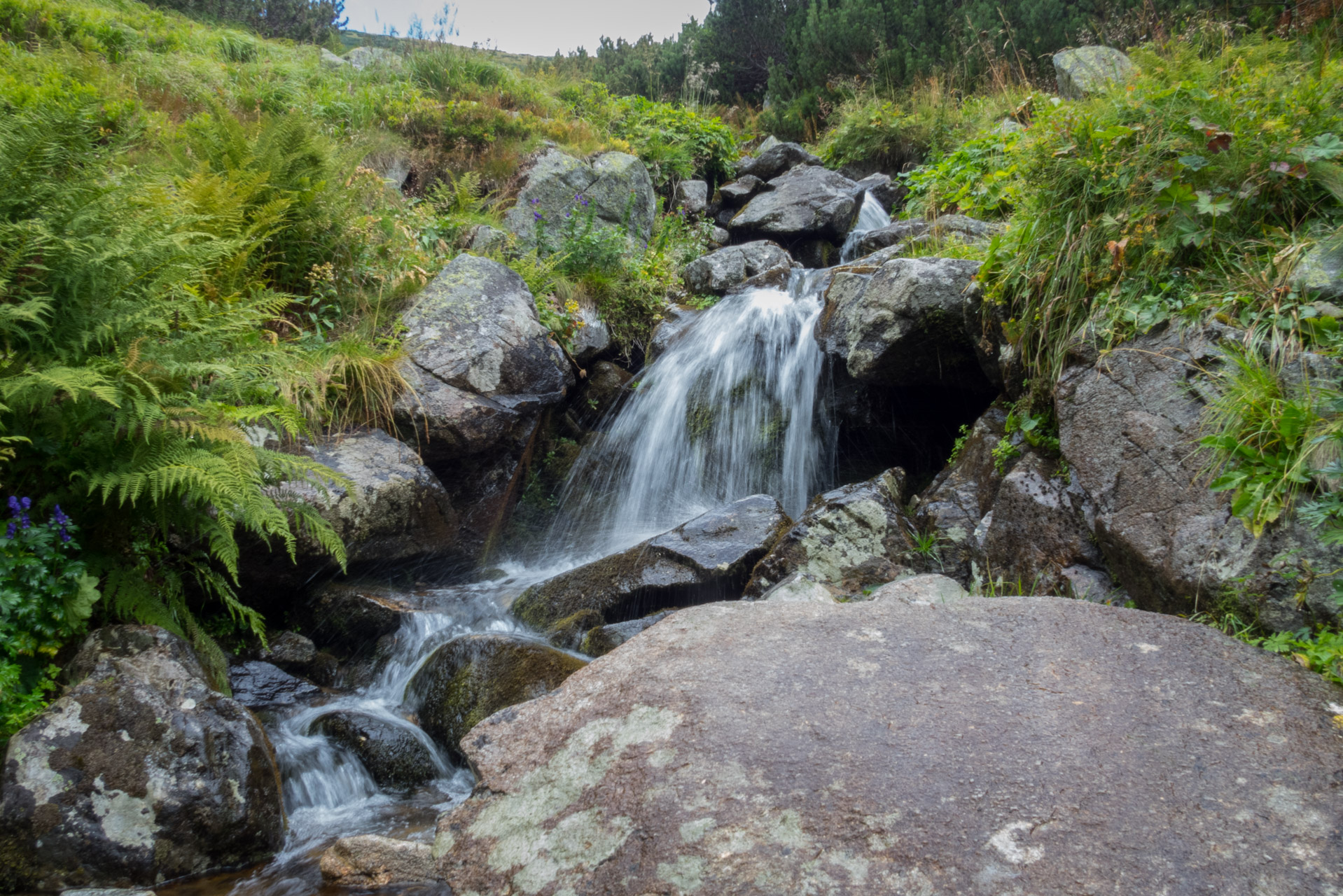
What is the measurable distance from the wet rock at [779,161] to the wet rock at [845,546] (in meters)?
9.06

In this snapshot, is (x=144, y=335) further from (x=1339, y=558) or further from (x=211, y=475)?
(x=1339, y=558)

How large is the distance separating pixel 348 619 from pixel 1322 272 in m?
5.37

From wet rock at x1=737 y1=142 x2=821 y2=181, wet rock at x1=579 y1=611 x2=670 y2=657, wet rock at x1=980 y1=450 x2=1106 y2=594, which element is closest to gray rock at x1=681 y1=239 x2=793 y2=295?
wet rock at x1=737 y1=142 x2=821 y2=181

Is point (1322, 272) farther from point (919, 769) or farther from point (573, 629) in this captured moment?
point (573, 629)

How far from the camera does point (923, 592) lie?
3.14 m

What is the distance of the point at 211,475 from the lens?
265 centimetres

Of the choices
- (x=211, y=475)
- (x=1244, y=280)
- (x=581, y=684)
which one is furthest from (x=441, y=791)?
(x=1244, y=280)

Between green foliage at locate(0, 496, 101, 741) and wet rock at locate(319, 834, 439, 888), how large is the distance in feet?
3.90

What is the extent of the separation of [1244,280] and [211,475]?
4421mm

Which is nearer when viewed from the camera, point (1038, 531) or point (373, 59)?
point (1038, 531)

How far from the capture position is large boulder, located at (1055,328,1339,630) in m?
2.49

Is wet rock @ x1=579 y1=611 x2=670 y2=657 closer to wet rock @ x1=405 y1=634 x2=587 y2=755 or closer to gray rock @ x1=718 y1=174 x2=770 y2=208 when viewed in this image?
wet rock @ x1=405 y1=634 x2=587 y2=755

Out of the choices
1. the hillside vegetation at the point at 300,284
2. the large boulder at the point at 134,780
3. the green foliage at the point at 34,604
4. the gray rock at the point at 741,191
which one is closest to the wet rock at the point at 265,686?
the hillside vegetation at the point at 300,284

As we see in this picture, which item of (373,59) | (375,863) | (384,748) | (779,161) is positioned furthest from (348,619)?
(373,59)
